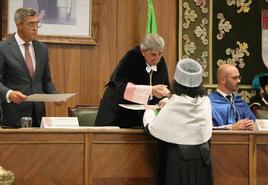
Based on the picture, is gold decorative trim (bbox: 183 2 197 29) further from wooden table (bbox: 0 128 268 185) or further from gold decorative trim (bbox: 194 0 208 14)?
wooden table (bbox: 0 128 268 185)

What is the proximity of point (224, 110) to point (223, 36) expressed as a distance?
161 cm

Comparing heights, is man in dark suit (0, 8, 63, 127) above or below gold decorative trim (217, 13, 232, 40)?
below

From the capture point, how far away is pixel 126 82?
5238 millimetres

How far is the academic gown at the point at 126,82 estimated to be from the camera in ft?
17.0

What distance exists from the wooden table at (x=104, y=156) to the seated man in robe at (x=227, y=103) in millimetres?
880

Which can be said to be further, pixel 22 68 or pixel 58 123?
pixel 22 68

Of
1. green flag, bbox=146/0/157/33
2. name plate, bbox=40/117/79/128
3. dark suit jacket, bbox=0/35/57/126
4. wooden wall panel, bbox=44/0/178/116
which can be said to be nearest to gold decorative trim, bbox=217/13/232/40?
wooden wall panel, bbox=44/0/178/116

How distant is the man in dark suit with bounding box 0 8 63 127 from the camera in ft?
16.3

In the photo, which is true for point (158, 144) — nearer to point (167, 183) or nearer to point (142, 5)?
point (167, 183)

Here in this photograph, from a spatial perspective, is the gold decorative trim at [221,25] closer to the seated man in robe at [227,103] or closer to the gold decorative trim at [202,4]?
the gold decorative trim at [202,4]

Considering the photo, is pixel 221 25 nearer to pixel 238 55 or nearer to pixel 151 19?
pixel 238 55

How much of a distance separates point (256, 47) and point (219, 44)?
0.46m

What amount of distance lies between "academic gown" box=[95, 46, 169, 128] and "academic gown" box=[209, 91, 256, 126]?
0.64 meters

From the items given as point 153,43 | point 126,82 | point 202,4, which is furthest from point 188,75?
point 202,4
